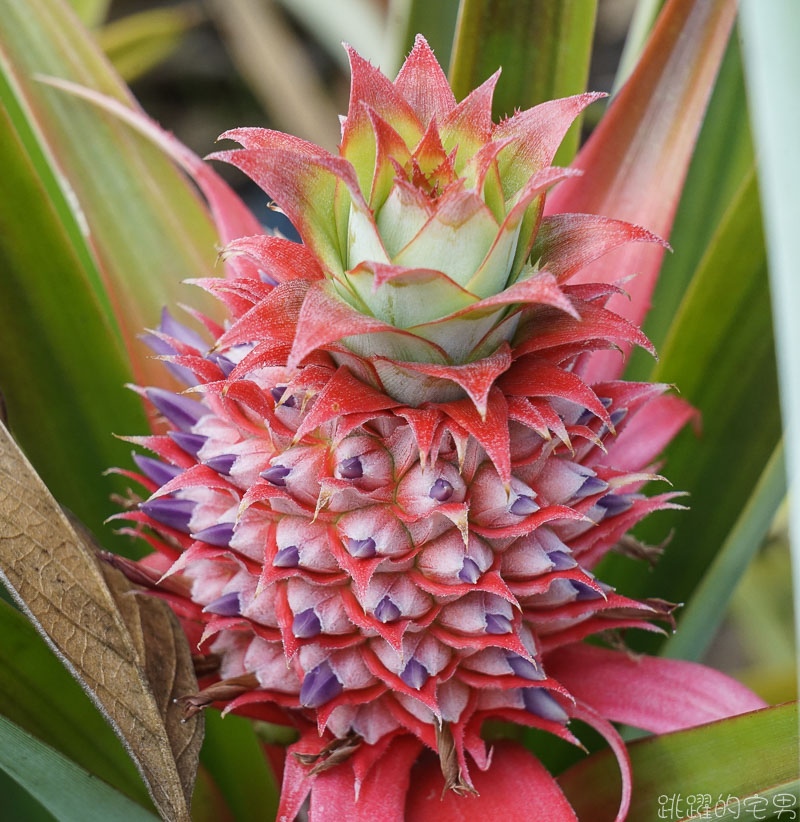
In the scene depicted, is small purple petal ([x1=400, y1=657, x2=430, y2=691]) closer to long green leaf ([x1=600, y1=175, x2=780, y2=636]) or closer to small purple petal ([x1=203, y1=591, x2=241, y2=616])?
small purple petal ([x1=203, y1=591, x2=241, y2=616])

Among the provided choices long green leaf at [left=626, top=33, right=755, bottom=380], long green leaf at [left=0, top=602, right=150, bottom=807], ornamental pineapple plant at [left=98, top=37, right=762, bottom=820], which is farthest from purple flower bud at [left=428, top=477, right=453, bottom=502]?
long green leaf at [left=626, top=33, right=755, bottom=380]

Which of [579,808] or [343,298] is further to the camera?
[579,808]

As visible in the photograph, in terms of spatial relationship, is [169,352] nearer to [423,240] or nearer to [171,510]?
[171,510]

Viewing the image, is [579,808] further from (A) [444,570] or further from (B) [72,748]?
(B) [72,748]

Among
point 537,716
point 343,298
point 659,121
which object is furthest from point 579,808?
point 659,121

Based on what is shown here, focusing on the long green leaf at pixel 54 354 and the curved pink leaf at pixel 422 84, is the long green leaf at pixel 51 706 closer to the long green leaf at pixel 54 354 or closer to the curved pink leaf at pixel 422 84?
the long green leaf at pixel 54 354
